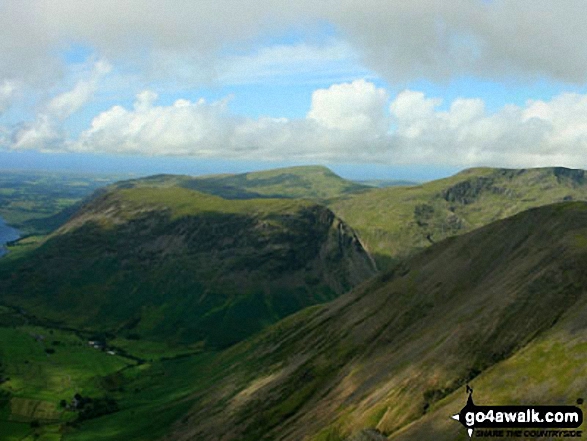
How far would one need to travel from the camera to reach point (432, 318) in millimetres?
181625

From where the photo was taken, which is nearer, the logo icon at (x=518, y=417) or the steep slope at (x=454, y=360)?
the logo icon at (x=518, y=417)

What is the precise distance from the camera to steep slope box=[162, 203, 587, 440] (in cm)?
11439

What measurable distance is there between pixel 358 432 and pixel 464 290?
275ft

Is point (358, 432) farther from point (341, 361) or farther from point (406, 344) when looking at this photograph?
point (341, 361)

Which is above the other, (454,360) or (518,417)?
(518,417)

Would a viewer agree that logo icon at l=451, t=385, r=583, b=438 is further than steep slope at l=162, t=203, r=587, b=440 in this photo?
No

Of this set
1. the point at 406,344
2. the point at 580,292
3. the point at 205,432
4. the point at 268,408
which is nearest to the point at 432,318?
the point at 406,344

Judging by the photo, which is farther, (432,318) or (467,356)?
(432,318)

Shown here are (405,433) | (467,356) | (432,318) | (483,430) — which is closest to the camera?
(483,430)

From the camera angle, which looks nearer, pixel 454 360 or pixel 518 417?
pixel 518 417

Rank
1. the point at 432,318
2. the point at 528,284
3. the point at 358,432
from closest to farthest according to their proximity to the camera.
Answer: the point at 358,432 → the point at 528,284 → the point at 432,318

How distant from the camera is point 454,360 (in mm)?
137500

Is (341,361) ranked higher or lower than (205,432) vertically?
higher

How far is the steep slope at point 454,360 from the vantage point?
114388 millimetres
